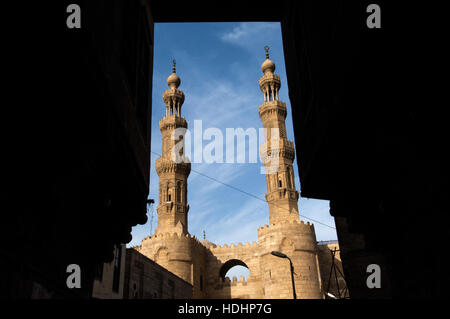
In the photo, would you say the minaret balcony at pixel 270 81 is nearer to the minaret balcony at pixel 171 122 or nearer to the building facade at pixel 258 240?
the building facade at pixel 258 240

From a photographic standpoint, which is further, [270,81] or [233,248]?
[270,81]

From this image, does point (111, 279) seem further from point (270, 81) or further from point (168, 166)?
point (270, 81)

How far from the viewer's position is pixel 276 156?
35.2 meters

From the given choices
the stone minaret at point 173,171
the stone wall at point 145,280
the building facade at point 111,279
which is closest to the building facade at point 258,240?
the stone minaret at point 173,171

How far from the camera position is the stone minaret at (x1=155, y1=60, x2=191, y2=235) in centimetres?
3334

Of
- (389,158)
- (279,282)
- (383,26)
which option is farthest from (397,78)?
(279,282)

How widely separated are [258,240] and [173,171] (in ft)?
34.4

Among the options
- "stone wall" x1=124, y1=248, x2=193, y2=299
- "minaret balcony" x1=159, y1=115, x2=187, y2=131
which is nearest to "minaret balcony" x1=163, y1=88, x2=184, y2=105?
"minaret balcony" x1=159, y1=115, x2=187, y2=131

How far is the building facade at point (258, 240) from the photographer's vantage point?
28.8 m

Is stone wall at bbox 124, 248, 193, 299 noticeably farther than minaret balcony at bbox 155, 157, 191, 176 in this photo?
No

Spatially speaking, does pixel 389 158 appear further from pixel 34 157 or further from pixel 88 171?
pixel 34 157

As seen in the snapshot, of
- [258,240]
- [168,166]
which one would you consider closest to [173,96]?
[168,166]

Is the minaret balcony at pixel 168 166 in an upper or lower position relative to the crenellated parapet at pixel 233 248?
upper

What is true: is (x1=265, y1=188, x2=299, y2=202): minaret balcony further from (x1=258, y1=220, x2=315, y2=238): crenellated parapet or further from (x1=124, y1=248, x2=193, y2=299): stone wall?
(x1=124, y1=248, x2=193, y2=299): stone wall
